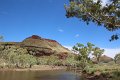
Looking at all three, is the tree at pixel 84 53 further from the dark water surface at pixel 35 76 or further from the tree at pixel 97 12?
the tree at pixel 97 12

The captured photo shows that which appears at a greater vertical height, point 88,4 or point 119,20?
point 88,4

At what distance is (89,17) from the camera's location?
80.8 feet

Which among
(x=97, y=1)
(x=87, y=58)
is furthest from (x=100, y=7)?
(x=87, y=58)

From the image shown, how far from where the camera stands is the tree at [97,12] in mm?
23266

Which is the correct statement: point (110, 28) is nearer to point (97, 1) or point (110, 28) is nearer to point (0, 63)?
point (97, 1)

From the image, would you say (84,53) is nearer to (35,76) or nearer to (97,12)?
(35,76)

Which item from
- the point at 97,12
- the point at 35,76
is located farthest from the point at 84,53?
the point at 97,12

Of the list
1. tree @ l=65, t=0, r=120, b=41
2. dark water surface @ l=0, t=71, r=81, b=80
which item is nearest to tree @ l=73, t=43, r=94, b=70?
dark water surface @ l=0, t=71, r=81, b=80

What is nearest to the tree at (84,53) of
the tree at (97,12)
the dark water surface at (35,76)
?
the dark water surface at (35,76)

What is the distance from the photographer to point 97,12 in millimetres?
23781

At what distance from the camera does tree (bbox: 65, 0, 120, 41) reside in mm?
23266

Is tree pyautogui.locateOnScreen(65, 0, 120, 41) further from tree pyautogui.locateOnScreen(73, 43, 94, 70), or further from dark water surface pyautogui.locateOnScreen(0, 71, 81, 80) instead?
tree pyautogui.locateOnScreen(73, 43, 94, 70)

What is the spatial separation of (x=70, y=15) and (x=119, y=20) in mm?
4975

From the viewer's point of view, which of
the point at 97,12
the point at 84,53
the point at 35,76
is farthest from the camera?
the point at 84,53
